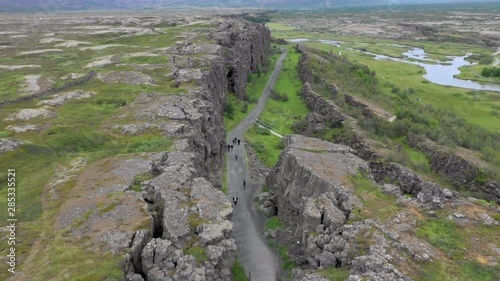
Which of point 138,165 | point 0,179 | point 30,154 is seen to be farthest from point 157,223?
point 30,154

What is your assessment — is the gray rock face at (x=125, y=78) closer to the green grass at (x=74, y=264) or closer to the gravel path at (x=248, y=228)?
the gravel path at (x=248, y=228)

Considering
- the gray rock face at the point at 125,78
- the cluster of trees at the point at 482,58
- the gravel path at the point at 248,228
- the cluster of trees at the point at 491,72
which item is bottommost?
the gravel path at the point at 248,228

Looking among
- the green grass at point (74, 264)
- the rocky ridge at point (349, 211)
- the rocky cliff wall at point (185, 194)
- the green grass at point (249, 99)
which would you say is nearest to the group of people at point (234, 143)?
the rocky cliff wall at point (185, 194)

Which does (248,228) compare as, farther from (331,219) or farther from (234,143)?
(234,143)

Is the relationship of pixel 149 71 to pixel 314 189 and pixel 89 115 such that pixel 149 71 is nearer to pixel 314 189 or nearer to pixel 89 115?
pixel 89 115

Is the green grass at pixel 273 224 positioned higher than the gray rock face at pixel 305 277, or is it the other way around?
the gray rock face at pixel 305 277

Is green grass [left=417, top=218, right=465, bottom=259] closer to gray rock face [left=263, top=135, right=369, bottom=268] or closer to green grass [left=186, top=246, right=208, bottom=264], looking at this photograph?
gray rock face [left=263, top=135, right=369, bottom=268]

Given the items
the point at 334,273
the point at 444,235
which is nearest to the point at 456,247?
the point at 444,235
